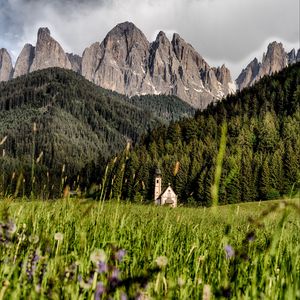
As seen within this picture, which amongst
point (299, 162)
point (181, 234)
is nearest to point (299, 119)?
point (299, 162)

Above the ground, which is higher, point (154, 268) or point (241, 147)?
point (241, 147)

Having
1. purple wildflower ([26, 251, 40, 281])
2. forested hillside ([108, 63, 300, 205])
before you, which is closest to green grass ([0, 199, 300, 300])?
purple wildflower ([26, 251, 40, 281])

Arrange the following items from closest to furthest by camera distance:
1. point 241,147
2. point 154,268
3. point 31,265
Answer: point 154,268 → point 31,265 → point 241,147

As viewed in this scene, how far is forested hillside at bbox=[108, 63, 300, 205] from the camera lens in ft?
324

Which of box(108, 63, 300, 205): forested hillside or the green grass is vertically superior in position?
box(108, 63, 300, 205): forested hillside

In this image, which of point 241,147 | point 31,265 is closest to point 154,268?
point 31,265

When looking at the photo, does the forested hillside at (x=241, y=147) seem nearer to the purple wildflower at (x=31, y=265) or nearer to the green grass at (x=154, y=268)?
the green grass at (x=154, y=268)

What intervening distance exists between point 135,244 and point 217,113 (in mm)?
156321

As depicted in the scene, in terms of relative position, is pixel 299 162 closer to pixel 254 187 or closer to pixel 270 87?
pixel 254 187

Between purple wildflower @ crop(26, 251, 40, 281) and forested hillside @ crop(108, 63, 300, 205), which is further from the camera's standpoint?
forested hillside @ crop(108, 63, 300, 205)

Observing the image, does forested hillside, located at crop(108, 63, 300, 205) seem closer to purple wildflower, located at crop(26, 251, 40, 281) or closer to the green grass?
the green grass

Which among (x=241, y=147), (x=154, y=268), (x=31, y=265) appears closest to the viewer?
(x=154, y=268)

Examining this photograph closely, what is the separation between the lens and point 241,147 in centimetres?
11681

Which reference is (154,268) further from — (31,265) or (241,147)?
(241,147)
